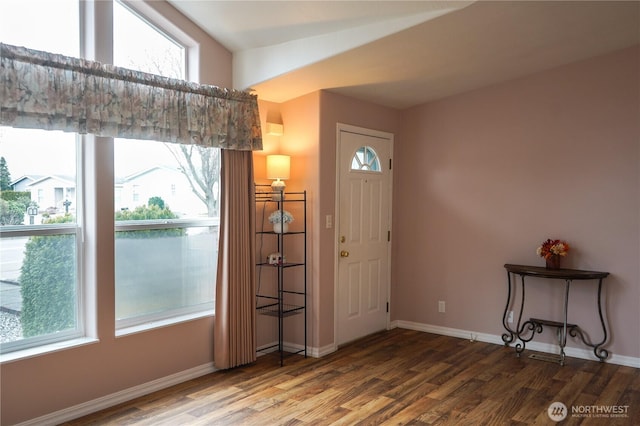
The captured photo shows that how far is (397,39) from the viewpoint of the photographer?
357cm

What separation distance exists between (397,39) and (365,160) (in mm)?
1735

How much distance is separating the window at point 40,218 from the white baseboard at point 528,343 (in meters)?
3.44

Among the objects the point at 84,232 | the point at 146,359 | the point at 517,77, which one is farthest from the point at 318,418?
the point at 517,77

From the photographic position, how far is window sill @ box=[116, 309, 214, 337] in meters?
3.61

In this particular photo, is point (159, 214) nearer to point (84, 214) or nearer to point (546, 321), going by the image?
point (84, 214)

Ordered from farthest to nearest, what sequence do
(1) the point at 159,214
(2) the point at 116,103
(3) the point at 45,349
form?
1. (1) the point at 159,214
2. (2) the point at 116,103
3. (3) the point at 45,349

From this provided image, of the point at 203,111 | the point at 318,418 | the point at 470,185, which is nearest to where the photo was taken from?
the point at 318,418

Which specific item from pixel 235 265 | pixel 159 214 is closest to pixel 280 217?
pixel 235 265

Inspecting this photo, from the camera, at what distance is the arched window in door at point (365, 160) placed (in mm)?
5031

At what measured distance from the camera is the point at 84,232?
3414mm

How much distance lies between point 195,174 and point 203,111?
564mm

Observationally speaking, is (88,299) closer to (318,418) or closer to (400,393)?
(318,418)

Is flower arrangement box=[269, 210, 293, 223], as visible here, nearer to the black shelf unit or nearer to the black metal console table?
the black shelf unit

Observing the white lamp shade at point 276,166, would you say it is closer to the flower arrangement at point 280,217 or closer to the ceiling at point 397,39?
the flower arrangement at point 280,217
